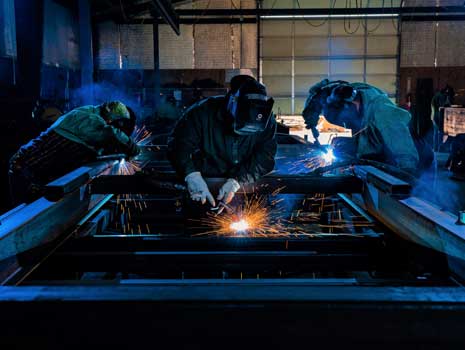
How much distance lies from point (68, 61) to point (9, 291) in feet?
40.7

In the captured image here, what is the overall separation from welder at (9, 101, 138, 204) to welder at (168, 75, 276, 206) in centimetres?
147

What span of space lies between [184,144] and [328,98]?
1419 mm

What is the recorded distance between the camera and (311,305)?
112 cm

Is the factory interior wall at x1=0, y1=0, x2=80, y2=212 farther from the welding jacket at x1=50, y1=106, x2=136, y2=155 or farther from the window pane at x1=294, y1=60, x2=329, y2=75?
the window pane at x1=294, y1=60, x2=329, y2=75

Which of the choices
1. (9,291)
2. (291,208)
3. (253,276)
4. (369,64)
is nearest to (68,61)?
(369,64)

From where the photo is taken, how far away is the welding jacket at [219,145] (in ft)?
8.87

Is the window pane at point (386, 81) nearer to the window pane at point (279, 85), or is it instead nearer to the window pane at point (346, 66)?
the window pane at point (346, 66)

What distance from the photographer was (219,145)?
288 cm

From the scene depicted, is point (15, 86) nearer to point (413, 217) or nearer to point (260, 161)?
point (260, 161)

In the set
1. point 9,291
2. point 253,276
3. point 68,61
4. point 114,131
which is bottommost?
point 253,276

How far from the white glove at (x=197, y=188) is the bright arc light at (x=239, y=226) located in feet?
1.63

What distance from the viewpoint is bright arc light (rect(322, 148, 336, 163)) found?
163 inches

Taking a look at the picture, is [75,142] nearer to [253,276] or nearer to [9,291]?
[253,276]

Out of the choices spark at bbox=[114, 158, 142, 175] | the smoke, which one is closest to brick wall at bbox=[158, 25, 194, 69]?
the smoke
